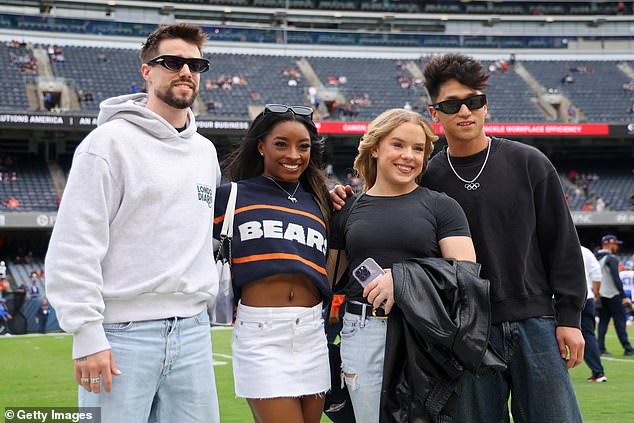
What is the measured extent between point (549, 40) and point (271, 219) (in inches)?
1961

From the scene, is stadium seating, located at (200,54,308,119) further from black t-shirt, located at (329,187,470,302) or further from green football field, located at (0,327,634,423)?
black t-shirt, located at (329,187,470,302)

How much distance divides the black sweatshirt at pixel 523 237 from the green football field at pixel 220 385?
4.21 metres

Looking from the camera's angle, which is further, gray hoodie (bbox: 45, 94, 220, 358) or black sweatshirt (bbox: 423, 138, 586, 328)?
black sweatshirt (bbox: 423, 138, 586, 328)

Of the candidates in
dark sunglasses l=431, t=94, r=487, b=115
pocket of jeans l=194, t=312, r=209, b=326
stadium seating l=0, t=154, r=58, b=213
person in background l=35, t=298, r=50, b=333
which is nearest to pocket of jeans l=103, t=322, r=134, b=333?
pocket of jeans l=194, t=312, r=209, b=326

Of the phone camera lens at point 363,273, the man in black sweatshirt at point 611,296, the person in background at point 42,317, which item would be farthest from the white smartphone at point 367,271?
the person in background at point 42,317

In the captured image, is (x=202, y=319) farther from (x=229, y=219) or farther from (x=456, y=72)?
(x=456, y=72)

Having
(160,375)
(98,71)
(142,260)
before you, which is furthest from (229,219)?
(98,71)

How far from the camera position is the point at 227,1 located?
50.3 metres

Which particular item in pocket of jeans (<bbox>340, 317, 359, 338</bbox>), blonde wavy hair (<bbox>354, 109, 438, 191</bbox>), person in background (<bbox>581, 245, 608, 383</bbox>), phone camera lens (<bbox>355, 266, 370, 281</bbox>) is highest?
blonde wavy hair (<bbox>354, 109, 438, 191</bbox>)

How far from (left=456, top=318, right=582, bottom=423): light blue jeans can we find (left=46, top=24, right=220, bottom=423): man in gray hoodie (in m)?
1.23

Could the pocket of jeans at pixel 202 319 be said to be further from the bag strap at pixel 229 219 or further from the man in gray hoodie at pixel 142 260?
the bag strap at pixel 229 219

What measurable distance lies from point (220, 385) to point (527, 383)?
7060 millimetres

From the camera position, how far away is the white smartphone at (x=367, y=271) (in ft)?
12.4

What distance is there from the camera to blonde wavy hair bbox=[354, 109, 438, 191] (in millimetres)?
4035
